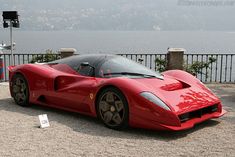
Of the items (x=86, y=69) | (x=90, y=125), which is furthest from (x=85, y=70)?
(x=90, y=125)

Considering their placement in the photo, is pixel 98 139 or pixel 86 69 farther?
pixel 86 69

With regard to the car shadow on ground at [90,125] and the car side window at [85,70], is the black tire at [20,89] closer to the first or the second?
the car shadow on ground at [90,125]

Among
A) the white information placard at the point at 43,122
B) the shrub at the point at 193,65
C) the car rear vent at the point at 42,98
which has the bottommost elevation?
the white information placard at the point at 43,122

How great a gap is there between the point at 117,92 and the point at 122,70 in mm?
827

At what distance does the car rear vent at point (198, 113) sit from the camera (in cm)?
564

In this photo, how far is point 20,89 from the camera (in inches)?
306

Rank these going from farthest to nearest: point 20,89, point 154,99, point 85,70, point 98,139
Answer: point 20,89 < point 85,70 < point 154,99 < point 98,139

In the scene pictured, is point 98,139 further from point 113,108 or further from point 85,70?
point 85,70

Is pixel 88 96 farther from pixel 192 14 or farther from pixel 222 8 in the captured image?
pixel 192 14

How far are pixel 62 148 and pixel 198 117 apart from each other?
2.35 m

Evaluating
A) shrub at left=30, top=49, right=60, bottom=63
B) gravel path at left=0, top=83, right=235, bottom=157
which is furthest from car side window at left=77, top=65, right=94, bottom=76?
shrub at left=30, top=49, right=60, bottom=63

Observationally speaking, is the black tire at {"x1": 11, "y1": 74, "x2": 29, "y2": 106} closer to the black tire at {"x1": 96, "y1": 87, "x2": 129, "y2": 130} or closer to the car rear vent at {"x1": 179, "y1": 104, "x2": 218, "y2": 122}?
the black tire at {"x1": 96, "y1": 87, "x2": 129, "y2": 130}

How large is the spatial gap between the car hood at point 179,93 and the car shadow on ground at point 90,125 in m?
0.44

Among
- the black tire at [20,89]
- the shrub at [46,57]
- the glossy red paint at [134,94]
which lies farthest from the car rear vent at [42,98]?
the shrub at [46,57]
